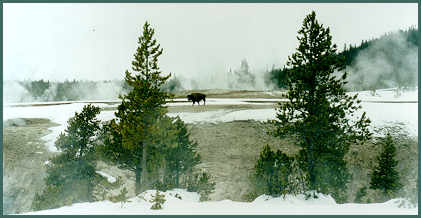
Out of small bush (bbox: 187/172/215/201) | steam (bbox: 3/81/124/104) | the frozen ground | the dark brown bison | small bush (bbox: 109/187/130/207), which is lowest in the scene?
small bush (bbox: 187/172/215/201)

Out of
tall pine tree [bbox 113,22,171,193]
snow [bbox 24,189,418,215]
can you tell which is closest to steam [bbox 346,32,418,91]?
snow [bbox 24,189,418,215]

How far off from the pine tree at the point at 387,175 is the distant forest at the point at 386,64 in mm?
5641

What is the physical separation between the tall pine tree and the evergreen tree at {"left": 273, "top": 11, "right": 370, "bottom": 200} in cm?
651

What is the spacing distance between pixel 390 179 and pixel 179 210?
12.4 m

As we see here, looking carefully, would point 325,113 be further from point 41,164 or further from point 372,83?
point 41,164

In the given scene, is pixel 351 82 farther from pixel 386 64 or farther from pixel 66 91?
pixel 66 91

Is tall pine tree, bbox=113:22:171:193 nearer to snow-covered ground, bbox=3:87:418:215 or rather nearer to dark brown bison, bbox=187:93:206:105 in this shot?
snow-covered ground, bbox=3:87:418:215

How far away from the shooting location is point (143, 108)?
15961mm

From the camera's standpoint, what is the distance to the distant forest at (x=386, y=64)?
67.2 ft

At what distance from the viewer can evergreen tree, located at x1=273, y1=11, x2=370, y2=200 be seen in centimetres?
1554

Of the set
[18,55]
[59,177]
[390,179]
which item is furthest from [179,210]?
[18,55]

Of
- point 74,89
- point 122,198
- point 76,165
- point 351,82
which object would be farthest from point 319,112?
point 74,89

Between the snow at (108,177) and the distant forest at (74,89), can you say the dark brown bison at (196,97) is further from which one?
the snow at (108,177)

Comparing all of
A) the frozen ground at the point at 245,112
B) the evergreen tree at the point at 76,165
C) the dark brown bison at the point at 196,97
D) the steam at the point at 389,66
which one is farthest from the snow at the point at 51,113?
the steam at the point at 389,66
